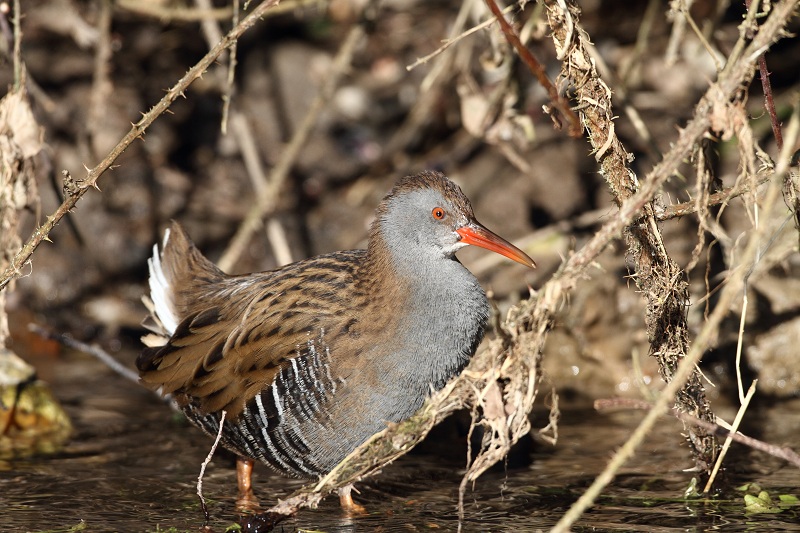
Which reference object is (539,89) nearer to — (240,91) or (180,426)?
(240,91)

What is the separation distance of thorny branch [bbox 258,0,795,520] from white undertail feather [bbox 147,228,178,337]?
1454 millimetres

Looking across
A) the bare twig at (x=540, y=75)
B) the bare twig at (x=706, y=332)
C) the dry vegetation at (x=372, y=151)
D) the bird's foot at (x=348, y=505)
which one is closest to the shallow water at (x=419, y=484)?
the bird's foot at (x=348, y=505)

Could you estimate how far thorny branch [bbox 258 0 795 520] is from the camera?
2.62m

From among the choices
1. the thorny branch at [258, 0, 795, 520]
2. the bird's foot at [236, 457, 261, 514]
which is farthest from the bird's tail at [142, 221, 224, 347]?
the thorny branch at [258, 0, 795, 520]

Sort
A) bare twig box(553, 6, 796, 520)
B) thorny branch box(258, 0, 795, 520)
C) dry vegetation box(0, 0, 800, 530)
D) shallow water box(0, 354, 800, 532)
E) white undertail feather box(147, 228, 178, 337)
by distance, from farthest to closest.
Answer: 1. dry vegetation box(0, 0, 800, 530)
2. white undertail feather box(147, 228, 178, 337)
3. shallow water box(0, 354, 800, 532)
4. thorny branch box(258, 0, 795, 520)
5. bare twig box(553, 6, 796, 520)

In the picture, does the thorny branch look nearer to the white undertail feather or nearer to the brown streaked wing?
the brown streaked wing

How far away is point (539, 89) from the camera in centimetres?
687

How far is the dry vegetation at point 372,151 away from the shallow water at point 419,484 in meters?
0.24

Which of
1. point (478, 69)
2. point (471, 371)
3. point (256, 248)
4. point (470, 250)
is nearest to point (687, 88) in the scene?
point (478, 69)

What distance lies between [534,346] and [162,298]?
2201 millimetres

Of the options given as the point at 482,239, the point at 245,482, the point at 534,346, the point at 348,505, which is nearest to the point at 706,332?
the point at 534,346

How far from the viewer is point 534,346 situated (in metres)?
2.77

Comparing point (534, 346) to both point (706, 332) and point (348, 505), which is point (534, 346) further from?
point (348, 505)

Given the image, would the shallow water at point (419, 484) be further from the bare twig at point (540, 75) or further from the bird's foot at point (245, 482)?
the bare twig at point (540, 75)
